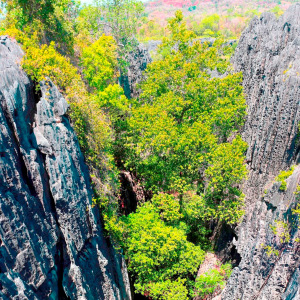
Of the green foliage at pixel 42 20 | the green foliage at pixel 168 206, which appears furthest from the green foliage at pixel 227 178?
the green foliage at pixel 42 20

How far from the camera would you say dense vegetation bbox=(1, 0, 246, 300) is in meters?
15.1

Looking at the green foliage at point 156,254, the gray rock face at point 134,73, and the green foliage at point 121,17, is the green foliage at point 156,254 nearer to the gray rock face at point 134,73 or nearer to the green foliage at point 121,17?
the green foliage at point 121,17

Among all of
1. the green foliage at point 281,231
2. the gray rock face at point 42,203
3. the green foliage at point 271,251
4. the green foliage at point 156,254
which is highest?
the gray rock face at point 42,203

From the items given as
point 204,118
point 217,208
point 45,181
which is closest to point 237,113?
point 204,118

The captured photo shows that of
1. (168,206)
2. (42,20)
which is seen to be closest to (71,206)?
(168,206)

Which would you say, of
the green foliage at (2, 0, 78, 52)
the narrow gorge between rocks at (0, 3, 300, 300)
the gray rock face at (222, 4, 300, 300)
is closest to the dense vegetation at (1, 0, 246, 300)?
the green foliage at (2, 0, 78, 52)

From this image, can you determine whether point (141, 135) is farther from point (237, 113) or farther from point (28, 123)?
point (28, 123)

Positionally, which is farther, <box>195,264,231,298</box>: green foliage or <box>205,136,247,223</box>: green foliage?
<box>205,136,247,223</box>: green foliage

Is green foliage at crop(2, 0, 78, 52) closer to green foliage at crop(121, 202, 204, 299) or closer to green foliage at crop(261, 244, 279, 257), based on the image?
green foliage at crop(121, 202, 204, 299)

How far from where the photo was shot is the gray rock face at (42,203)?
8977 mm

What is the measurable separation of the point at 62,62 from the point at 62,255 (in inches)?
399

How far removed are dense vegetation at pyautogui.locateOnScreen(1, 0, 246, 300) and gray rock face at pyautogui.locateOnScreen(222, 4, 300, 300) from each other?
5.23ft

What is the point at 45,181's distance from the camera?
436 inches

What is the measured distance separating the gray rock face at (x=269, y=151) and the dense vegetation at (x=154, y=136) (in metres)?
1.59
